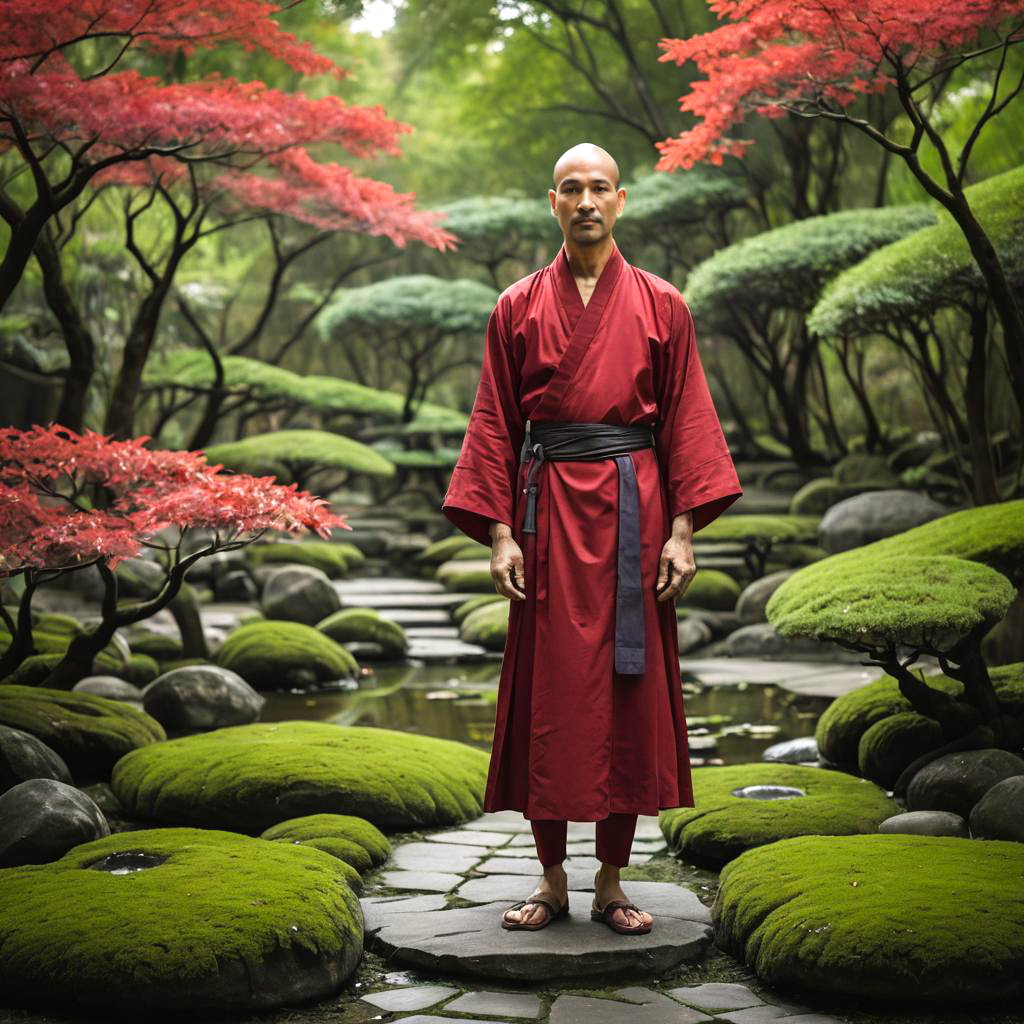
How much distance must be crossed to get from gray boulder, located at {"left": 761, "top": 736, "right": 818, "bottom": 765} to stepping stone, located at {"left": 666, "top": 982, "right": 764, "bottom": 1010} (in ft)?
11.0

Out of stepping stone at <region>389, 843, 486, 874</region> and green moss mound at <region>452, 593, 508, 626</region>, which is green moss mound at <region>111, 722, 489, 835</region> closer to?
stepping stone at <region>389, 843, 486, 874</region>

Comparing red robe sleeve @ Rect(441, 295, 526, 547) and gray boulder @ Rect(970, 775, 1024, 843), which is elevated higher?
red robe sleeve @ Rect(441, 295, 526, 547)

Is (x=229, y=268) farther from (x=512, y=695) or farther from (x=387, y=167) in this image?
(x=512, y=695)

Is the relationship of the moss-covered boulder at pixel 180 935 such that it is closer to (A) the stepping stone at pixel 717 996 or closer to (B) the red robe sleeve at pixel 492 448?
(A) the stepping stone at pixel 717 996

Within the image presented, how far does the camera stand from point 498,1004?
3.15 metres

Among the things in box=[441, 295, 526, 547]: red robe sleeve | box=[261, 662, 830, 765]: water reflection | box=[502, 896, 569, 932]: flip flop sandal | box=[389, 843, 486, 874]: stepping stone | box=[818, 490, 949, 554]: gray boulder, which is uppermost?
box=[441, 295, 526, 547]: red robe sleeve

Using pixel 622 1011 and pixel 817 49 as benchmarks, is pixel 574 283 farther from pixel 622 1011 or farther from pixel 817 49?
pixel 817 49

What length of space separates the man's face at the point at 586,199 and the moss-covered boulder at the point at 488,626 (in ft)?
26.3

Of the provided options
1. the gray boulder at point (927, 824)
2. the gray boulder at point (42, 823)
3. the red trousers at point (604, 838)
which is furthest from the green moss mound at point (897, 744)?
the gray boulder at point (42, 823)

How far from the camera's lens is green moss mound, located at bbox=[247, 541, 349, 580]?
15391mm

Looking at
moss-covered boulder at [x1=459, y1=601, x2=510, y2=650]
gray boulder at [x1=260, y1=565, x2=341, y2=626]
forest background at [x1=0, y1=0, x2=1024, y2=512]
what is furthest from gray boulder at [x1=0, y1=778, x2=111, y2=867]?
gray boulder at [x1=260, y1=565, x2=341, y2=626]

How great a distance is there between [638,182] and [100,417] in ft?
25.6

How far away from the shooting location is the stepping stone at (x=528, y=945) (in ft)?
11.0

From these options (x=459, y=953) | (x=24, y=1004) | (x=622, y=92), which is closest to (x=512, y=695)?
(x=459, y=953)
